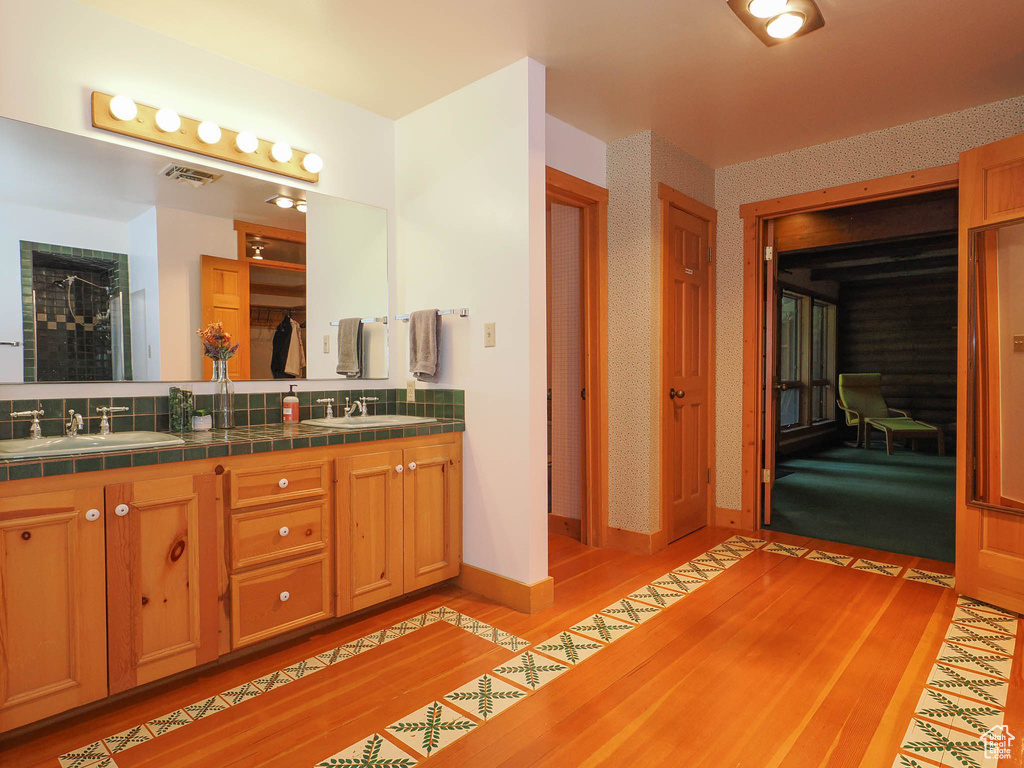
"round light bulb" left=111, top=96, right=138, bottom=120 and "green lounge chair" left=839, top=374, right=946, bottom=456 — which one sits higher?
"round light bulb" left=111, top=96, right=138, bottom=120

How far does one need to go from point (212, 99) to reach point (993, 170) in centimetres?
342

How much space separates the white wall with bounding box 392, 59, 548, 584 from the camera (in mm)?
2541

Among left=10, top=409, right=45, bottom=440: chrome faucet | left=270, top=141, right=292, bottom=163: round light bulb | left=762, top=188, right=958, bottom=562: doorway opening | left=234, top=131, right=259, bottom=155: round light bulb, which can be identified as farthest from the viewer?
left=762, top=188, right=958, bottom=562: doorway opening

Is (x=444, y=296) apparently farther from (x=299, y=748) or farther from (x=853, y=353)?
(x=853, y=353)

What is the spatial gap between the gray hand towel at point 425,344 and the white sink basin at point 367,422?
0.80 ft

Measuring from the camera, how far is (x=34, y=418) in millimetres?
1967

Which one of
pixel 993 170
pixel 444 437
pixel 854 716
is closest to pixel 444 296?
pixel 444 437

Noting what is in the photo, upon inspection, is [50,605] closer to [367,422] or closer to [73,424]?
[73,424]

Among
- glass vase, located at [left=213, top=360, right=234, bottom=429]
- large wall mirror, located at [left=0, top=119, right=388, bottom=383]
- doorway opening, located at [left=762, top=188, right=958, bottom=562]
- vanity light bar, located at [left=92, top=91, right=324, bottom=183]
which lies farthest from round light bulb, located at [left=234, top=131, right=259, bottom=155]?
doorway opening, located at [left=762, top=188, right=958, bottom=562]

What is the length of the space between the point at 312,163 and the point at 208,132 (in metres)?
0.48

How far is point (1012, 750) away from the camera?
1597 millimetres

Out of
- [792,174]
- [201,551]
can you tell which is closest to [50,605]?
[201,551]

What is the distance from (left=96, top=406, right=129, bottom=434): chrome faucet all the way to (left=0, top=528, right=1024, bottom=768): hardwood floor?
0.93 metres

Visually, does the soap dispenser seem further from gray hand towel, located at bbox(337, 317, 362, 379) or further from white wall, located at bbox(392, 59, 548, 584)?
white wall, located at bbox(392, 59, 548, 584)
